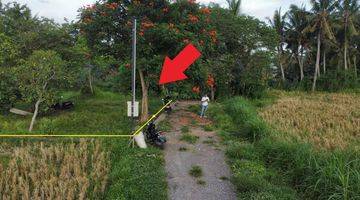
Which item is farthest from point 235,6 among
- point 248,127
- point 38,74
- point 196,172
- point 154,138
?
point 196,172

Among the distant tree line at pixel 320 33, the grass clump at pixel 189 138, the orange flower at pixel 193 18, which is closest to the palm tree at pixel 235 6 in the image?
→ the distant tree line at pixel 320 33

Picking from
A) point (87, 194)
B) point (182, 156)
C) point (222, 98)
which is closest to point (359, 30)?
point (222, 98)

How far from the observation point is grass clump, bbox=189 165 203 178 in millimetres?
9305

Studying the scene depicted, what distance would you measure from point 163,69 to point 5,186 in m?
8.34

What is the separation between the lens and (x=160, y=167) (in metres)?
9.80

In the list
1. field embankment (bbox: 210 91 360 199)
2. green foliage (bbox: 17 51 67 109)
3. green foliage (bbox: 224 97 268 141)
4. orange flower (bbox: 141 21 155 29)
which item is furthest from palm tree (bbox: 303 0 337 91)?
green foliage (bbox: 17 51 67 109)

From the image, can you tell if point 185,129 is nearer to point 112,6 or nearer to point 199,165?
point 199,165

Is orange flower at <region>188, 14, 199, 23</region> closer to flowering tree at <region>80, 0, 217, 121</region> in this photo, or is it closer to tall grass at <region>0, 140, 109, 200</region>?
flowering tree at <region>80, 0, 217, 121</region>

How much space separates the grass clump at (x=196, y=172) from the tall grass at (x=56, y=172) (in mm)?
2318

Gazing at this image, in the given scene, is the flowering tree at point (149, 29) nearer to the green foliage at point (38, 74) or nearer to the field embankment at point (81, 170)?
the green foliage at point (38, 74)

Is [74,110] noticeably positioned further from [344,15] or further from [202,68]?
[344,15]
